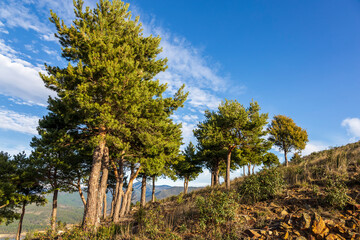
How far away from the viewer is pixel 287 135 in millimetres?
32625

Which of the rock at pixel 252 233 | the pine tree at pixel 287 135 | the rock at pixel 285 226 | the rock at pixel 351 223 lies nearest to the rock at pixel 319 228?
the rock at pixel 285 226

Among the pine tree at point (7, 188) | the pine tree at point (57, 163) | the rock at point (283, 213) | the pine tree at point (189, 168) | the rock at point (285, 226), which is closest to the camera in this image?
the rock at point (285, 226)

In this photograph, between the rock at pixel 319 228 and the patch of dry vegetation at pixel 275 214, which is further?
the patch of dry vegetation at pixel 275 214

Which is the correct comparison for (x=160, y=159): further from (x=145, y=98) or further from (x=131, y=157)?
(x=145, y=98)

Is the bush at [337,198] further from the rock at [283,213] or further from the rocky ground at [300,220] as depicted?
the rock at [283,213]

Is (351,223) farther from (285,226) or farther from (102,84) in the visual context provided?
(102,84)

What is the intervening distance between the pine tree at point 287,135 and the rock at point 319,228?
30.2 meters

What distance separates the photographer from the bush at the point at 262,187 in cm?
852

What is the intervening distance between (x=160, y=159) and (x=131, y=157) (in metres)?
2.07

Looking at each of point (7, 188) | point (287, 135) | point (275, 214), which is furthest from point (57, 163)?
point (287, 135)

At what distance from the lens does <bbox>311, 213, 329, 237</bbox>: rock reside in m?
5.11

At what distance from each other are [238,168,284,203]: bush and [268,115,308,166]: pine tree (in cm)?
2685

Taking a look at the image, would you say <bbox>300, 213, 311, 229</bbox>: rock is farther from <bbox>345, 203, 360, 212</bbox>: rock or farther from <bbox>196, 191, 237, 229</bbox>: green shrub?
<bbox>196, 191, 237, 229</bbox>: green shrub

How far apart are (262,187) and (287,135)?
2840 cm
